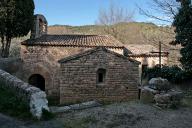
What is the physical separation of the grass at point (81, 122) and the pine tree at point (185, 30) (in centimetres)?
918

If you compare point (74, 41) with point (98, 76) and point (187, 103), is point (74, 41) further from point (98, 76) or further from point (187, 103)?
point (187, 103)

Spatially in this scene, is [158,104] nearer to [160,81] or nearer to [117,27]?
[160,81]

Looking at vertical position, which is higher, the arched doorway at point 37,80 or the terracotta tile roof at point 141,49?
the terracotta tile roof at point 141,49

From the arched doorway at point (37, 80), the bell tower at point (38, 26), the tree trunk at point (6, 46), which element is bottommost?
the arched doorway at point (37, 80)

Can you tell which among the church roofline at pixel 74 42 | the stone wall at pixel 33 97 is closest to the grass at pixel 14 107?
the stone wall at pixel 33 97

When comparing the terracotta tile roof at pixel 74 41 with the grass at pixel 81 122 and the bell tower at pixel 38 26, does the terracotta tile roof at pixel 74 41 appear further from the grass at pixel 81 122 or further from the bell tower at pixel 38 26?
the grass at pixel 81 122

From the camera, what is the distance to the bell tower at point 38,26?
28.0 metres

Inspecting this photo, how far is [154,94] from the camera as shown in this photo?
13797 mm

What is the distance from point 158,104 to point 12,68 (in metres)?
15.3

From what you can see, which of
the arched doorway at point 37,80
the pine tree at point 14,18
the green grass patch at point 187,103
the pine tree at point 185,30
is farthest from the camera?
the arched doorway at point 37,80

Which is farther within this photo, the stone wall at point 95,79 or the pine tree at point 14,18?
the pine tree at point 14,18

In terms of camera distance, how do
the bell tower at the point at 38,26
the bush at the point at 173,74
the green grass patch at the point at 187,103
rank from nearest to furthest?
the green grass patch at the point at 187,103, the bush at the point at 173,74, the bell tower at the point at 38,26

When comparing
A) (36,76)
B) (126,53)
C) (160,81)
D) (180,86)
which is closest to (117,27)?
(126,53)

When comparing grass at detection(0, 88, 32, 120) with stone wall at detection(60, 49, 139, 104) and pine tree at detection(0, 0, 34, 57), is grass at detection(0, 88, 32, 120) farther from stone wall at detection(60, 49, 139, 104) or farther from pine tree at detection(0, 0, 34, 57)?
pine tree at detection(0, 0, 34, 57)
